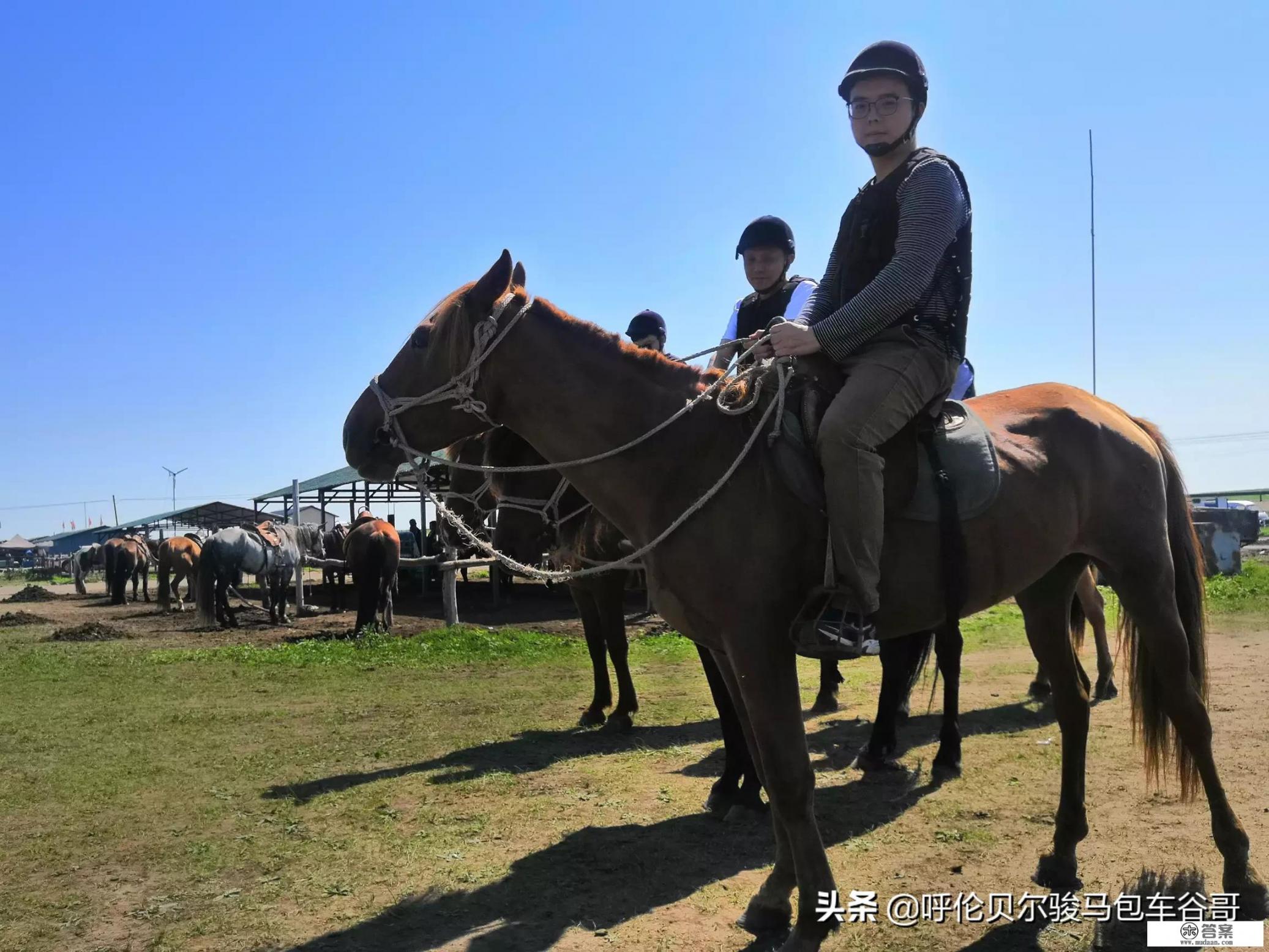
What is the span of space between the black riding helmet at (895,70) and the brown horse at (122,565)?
96.9ft

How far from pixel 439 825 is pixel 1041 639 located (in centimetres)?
336

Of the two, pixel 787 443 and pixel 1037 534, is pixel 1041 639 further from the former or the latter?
pixel 787 443

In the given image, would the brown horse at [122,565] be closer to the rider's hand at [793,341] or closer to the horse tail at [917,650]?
the horse tail at [917,650]

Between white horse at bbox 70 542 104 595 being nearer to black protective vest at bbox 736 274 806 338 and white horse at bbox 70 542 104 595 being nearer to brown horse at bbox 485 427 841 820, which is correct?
brown horse at bbox 485 427 841 820

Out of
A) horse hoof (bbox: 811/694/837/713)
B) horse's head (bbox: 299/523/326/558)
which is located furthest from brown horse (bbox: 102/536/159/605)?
horse hoof (bbox: 811/694/837/713)

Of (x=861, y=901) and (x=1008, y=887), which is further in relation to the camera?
(x=1008, y=887)

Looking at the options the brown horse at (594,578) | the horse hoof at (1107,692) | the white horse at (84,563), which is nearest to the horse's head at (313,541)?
the white horse at (84,563)

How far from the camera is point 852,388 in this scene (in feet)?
10.3

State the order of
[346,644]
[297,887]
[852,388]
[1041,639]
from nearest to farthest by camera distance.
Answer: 1. [852,388]
2. [297,887]
3. [1041,639]
4. [346,644]

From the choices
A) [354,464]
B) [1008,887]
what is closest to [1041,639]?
[1008,887]

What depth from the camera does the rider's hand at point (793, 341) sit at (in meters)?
3.19

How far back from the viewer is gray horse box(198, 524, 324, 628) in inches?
738

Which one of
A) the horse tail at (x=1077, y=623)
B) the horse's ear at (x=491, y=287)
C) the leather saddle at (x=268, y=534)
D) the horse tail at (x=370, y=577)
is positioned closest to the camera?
the horse's ear at (x=491, y=287)

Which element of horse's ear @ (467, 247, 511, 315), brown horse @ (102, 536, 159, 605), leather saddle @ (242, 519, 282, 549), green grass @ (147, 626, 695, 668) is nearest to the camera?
horse's ear @ (467, 247, 511, 315)
